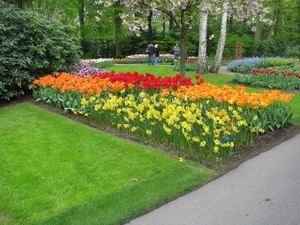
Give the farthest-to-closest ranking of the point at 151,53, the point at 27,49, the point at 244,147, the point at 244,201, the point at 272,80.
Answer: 1. the point at 151,53
2. the point at 272,80
3. the point at 27,49
4. the point at 244,147
5. the point at 244,201

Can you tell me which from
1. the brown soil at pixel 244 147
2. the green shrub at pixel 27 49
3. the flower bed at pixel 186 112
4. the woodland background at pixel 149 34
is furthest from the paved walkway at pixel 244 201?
the woodland background at pixel 149 34

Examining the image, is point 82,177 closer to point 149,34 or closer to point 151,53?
point 151,53

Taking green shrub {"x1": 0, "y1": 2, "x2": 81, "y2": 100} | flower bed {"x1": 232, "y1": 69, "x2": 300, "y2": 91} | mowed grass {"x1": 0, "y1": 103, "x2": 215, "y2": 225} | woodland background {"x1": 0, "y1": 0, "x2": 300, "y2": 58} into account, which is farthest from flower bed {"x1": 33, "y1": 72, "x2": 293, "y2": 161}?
woodland background {"x1": 0, "y1": 0, "x2": 300, "y2": 58}

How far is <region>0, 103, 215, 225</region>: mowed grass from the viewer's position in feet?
11.1

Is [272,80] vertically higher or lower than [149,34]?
lower

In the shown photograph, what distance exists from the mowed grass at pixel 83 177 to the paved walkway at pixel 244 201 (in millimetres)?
181

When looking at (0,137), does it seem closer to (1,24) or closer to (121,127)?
(121,127)

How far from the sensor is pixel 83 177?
4.22 m

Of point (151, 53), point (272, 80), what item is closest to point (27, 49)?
point (272, 80)

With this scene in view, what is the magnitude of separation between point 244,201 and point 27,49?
8134 millimetres

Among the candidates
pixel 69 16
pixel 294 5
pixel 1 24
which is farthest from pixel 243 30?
pixel 1 24

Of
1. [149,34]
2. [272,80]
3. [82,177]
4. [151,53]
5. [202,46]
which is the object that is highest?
[149,34]

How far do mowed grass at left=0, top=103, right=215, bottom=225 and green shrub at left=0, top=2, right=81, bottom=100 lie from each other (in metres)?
3.15

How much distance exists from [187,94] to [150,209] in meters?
Answer: 2.89
